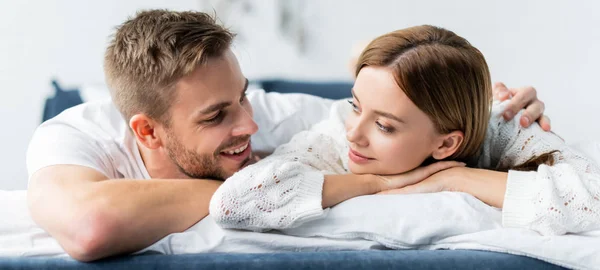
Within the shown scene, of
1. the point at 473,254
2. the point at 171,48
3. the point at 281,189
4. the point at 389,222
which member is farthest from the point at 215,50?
the point at 473,254

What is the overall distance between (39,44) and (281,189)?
7.01ft

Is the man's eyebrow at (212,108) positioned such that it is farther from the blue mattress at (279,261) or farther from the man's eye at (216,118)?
the blue mattress at (279,261)

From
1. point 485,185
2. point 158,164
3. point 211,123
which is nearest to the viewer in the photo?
point 485,185

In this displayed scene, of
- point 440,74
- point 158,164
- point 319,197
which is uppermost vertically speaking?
point 440,74

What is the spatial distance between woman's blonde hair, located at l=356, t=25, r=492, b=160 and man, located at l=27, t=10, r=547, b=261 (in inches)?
9.8

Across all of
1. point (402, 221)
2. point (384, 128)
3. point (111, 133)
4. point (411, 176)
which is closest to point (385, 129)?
point (384, 128)

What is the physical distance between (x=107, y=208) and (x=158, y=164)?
43 centimetres

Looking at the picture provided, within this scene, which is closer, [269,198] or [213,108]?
[269,198]

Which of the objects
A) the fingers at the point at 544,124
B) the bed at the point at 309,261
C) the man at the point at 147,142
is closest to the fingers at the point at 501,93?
the man at the point at 147,142

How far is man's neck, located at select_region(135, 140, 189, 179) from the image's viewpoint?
1628 millimetres

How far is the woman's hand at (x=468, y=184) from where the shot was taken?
1397 mm

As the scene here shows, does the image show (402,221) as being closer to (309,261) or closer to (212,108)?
(309,261)

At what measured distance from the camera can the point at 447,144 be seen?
1.53m

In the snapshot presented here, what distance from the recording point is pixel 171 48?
151 cm
